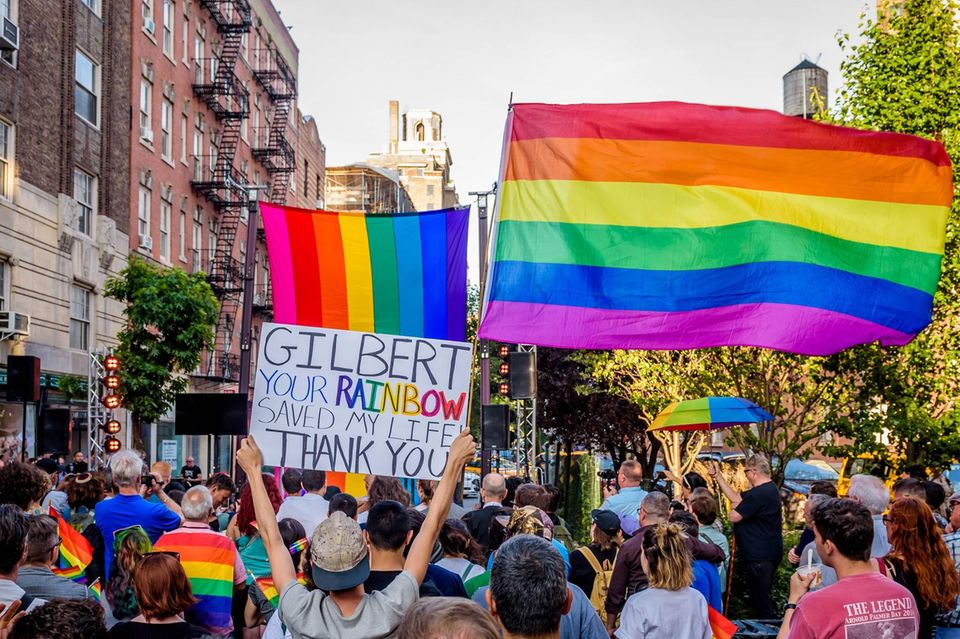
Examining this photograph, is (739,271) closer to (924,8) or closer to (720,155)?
(720,155)

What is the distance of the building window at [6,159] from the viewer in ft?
78.8

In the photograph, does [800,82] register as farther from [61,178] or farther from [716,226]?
[716,226]

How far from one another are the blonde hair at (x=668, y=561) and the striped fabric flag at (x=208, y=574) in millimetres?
2418

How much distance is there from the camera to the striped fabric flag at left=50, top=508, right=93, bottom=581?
720 cm

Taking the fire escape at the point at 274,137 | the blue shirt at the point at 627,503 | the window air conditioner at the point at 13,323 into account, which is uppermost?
the fire escape at the point at 274,137

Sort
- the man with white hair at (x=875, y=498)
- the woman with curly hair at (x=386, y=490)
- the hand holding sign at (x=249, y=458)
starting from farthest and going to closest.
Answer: the woman with curly hair at (x=386, y=490) → the man with white hair at (x=875, y=498) → the hand holding sign at (x=249, y=458)

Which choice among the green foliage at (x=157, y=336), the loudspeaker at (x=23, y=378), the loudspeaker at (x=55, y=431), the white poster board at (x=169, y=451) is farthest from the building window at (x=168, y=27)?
the loudspeaker at (x=23, y=378)

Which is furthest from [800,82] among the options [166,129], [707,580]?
[707,580]

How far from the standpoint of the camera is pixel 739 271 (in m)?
8.14

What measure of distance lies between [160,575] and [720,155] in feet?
16.7

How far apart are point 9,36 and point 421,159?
118 metres

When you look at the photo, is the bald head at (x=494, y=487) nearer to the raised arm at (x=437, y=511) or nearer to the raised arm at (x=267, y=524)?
the raised arm at (x=437, y=511)

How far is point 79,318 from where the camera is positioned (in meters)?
27.9

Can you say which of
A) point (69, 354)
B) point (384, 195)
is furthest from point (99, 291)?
point (384, 195)
